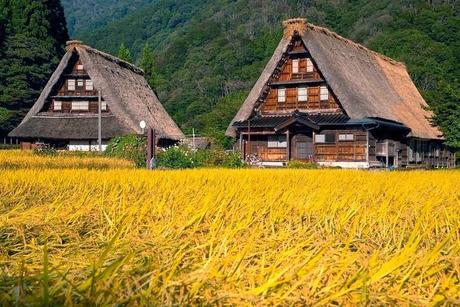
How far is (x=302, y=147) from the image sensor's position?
77.6 feet

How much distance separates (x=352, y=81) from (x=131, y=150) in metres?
9.99

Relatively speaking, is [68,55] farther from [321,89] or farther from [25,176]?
[25,176]

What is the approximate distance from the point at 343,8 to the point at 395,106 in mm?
43514

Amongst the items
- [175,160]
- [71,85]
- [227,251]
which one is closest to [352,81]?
[175,160]

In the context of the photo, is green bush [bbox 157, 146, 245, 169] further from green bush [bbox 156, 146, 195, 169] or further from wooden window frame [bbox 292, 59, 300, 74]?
wooden window frame [bbox 292, 59, 300, 74]

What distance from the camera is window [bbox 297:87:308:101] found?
2358cm

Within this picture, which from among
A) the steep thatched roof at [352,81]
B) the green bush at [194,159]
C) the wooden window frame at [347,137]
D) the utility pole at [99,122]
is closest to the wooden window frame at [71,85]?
the utility pole at [99,122]

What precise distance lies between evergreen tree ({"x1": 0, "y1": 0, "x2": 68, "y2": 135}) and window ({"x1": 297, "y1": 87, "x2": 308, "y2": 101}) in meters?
17.9

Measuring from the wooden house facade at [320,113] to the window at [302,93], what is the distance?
43 millimetres

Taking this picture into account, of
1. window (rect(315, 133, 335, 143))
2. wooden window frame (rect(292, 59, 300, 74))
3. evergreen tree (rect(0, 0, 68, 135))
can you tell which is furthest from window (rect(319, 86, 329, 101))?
evergreen tree (rect(0, 0, 68, 135))

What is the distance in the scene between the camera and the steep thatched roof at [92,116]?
2681 cm

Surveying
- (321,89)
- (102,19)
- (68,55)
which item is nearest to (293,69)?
(321,89)

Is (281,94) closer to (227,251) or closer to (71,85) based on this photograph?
(71,85)

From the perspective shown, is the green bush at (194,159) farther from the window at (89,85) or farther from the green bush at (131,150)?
the window at (89,85)
